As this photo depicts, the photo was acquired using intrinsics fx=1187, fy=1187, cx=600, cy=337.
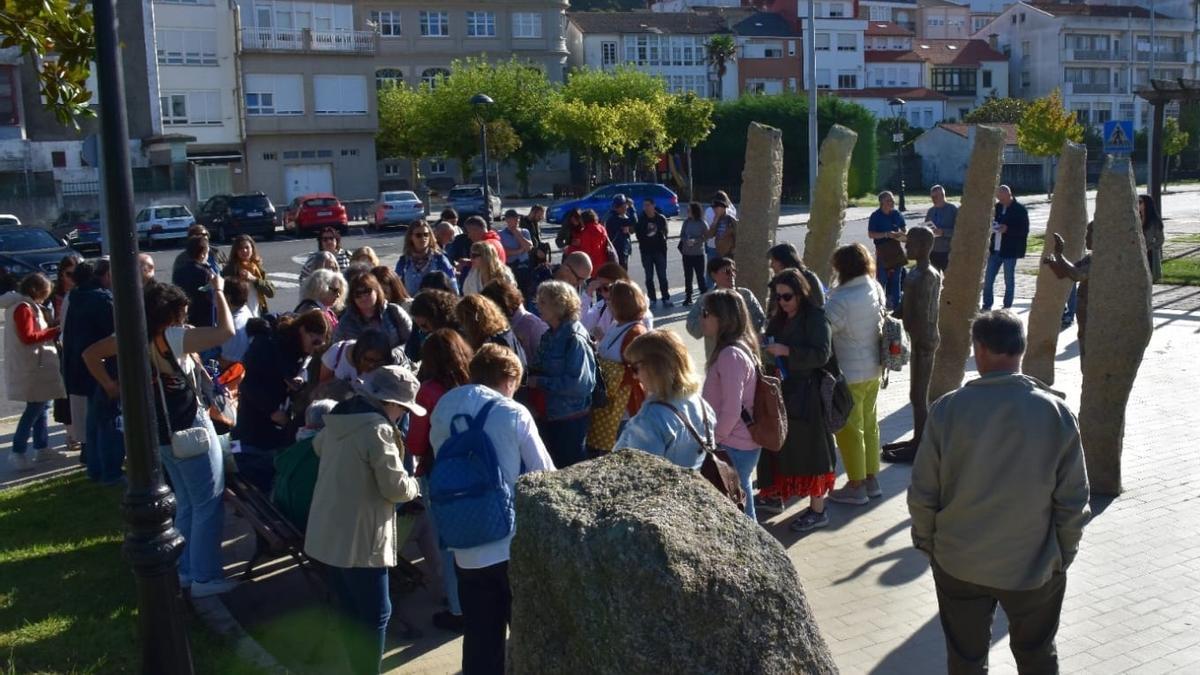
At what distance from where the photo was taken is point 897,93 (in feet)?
295

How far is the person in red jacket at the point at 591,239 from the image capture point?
14922mm

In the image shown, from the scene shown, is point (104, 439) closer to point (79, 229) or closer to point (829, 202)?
point (829, 202)

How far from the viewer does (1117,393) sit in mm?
8328

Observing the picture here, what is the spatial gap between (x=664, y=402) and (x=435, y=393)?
129cm

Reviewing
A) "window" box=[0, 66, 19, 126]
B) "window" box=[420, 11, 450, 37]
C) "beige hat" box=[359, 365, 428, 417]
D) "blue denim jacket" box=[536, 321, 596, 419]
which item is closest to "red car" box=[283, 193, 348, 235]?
"window" box=[0, 66, 19, 126]

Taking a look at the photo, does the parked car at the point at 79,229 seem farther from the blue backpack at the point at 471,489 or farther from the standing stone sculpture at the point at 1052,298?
the blue backpack at the point at 471,489

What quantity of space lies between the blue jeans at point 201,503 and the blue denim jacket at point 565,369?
6.47 ft

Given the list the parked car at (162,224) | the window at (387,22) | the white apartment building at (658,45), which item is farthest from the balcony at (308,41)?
the white apartment building at (658,45)

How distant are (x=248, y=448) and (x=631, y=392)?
8.29ft

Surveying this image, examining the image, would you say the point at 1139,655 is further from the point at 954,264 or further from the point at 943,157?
the point at 943,157

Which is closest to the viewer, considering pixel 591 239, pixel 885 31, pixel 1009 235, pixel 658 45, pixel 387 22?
pixel 591 239

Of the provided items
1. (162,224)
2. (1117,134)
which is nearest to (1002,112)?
(162,224)

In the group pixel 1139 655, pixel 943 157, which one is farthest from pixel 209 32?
pixel 1139 655

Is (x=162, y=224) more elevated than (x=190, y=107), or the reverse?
(x=190, y=107)
